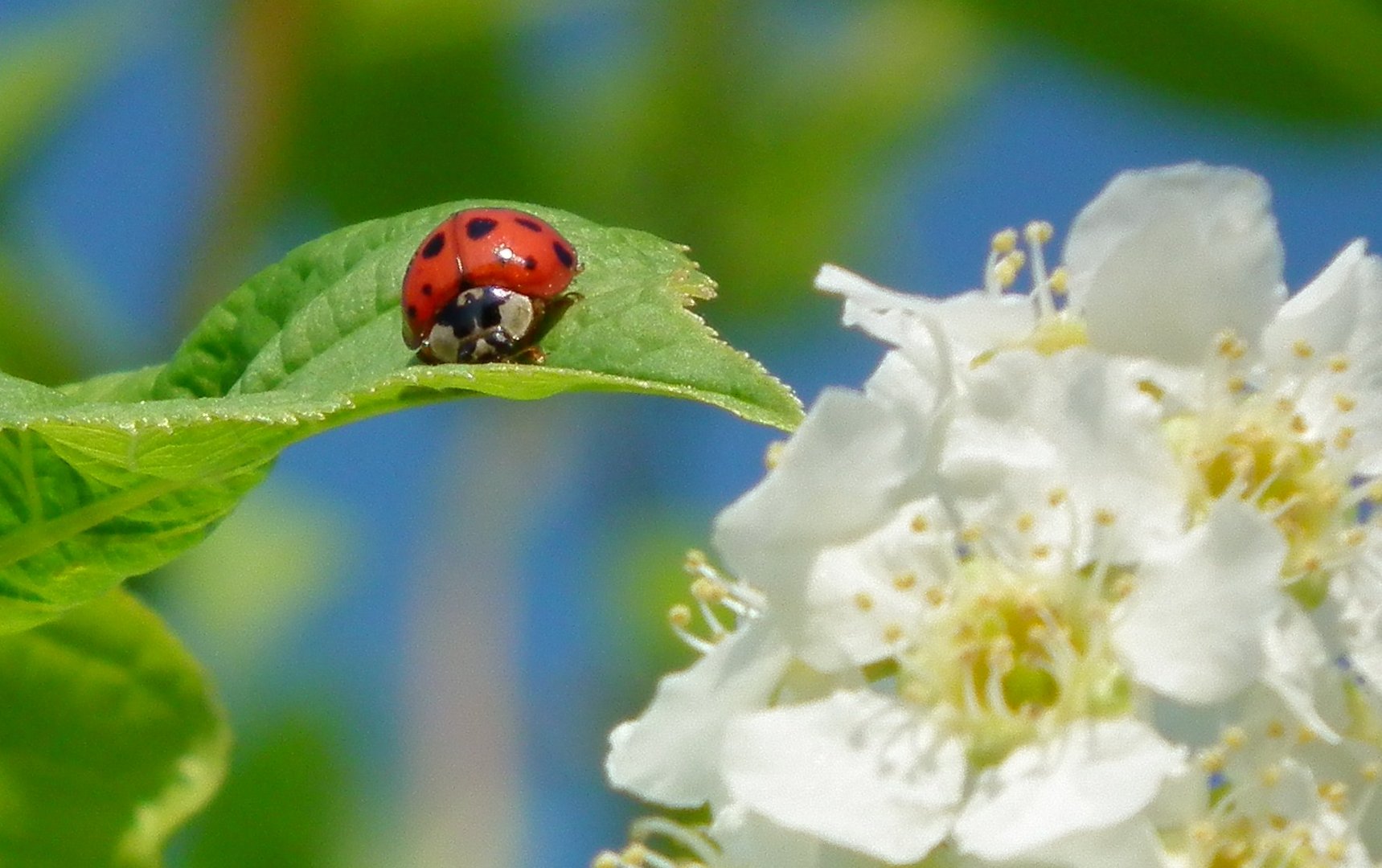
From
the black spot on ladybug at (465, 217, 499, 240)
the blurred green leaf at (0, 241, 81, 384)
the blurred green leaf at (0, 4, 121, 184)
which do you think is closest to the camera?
the black spot on ladybug at (465, 217, 499, 240)

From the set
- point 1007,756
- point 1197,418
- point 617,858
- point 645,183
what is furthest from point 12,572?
point 645,183

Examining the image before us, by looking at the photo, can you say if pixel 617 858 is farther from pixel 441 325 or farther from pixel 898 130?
pixel 898 130

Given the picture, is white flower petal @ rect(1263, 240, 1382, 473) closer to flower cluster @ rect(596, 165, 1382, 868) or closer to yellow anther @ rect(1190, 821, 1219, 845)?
flower cluster @ rect(596, 165, 1382, 868)

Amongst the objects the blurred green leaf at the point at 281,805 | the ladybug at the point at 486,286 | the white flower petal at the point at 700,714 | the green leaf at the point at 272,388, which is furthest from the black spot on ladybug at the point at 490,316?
the blurred green leaf at the point at 281,805

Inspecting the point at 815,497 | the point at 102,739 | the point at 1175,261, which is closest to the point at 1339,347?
the point at 1175,261

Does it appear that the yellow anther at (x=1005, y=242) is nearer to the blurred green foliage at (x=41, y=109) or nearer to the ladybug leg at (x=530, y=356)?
the ladybug leg at (x=530, y=356)

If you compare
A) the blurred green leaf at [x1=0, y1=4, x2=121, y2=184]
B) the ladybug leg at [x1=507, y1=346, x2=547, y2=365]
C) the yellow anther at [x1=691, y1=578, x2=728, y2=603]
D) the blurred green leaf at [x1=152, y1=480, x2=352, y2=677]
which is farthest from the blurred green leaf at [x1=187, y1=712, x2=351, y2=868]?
the yellow anther at [x1=691, y1=578, x2=728, y2=603]

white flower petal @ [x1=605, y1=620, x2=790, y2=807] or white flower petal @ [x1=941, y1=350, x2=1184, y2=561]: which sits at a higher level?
white flower petal @ [x1=941, y1=350, x2=1184, y2=561]
